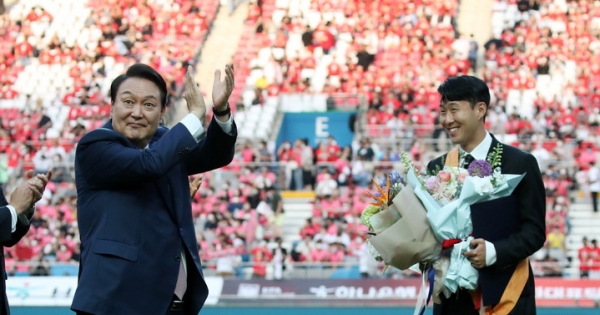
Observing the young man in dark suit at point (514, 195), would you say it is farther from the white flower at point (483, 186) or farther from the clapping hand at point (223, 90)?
the clapping hand at point (223, 90)

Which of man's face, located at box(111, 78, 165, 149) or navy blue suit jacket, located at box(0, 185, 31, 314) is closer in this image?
man's face, located at box(111, 78, 165, 149)

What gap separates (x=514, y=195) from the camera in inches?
192

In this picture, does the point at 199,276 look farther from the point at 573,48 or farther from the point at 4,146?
the point at 573,48

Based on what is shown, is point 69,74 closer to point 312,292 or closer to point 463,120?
point 312,292

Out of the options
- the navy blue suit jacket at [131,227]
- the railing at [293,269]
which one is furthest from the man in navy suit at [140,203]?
the railing at [293,269]

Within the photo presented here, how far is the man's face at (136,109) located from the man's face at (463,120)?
1432 millimetres

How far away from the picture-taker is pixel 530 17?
82.4 ft

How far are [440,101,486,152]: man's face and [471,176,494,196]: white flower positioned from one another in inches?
12.6

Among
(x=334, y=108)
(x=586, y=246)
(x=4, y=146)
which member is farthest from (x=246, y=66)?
(x=586, y=246)

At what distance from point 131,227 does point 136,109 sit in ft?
1.68

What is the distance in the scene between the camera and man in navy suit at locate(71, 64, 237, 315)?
4.23m

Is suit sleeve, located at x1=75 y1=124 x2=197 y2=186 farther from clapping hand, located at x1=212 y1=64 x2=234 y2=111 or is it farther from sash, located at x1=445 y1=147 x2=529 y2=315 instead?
sash, located at x1=445 y1=147 x2=529 y2=315

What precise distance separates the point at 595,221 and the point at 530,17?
817 centimetres

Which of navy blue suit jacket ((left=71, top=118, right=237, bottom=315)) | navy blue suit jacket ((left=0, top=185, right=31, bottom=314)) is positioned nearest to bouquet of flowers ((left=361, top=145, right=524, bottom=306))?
navy blue suit jacket ((left=71, top=118, right=237, bottom=315))
